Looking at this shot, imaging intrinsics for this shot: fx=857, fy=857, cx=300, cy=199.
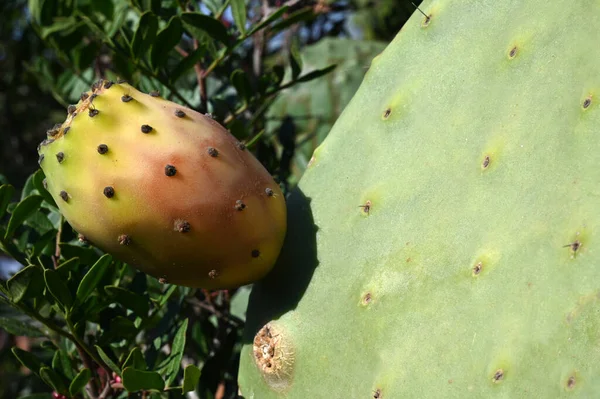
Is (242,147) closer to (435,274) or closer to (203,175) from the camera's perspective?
(203,175)

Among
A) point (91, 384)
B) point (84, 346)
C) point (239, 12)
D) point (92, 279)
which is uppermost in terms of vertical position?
point (239, 12)

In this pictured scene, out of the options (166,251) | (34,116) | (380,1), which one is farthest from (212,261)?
(34,116)

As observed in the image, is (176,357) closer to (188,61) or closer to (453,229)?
(453,229)

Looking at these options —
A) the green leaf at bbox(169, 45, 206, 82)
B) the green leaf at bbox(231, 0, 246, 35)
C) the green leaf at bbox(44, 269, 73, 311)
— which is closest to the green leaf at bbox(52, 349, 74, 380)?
the green leaf at bbox(44, 269, 73, 311)

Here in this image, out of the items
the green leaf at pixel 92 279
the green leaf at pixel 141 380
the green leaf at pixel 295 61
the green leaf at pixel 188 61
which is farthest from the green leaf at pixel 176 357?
the green leaf at pixel 295 61

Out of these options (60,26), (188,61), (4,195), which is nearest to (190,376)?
(4,195)
